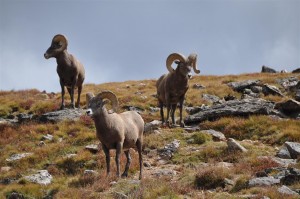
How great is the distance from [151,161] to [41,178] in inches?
173

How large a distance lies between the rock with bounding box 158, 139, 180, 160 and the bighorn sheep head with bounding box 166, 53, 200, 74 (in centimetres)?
498

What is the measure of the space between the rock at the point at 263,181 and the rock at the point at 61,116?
12179 mm

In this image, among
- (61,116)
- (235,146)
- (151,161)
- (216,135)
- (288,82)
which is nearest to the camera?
(235,146)

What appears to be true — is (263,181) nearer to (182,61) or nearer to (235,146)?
(235,146)

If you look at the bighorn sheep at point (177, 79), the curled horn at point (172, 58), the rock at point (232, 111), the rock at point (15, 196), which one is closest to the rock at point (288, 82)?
the rock at point (232, 111)

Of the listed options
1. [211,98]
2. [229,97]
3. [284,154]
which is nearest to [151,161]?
[284,154]

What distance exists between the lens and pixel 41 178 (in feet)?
54.9

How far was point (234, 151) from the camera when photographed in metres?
18.1

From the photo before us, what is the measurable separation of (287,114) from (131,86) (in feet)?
52.7

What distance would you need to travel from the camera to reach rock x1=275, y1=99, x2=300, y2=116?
24719mm

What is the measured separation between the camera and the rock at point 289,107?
2472 cm

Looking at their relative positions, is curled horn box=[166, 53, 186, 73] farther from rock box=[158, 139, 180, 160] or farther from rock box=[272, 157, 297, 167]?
rock box=[272, 157, 297, 167]

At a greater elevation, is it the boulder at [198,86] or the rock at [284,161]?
the boulder at [198,86]

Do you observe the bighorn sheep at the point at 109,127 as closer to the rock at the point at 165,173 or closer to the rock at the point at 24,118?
the rock at the point at 165,173
